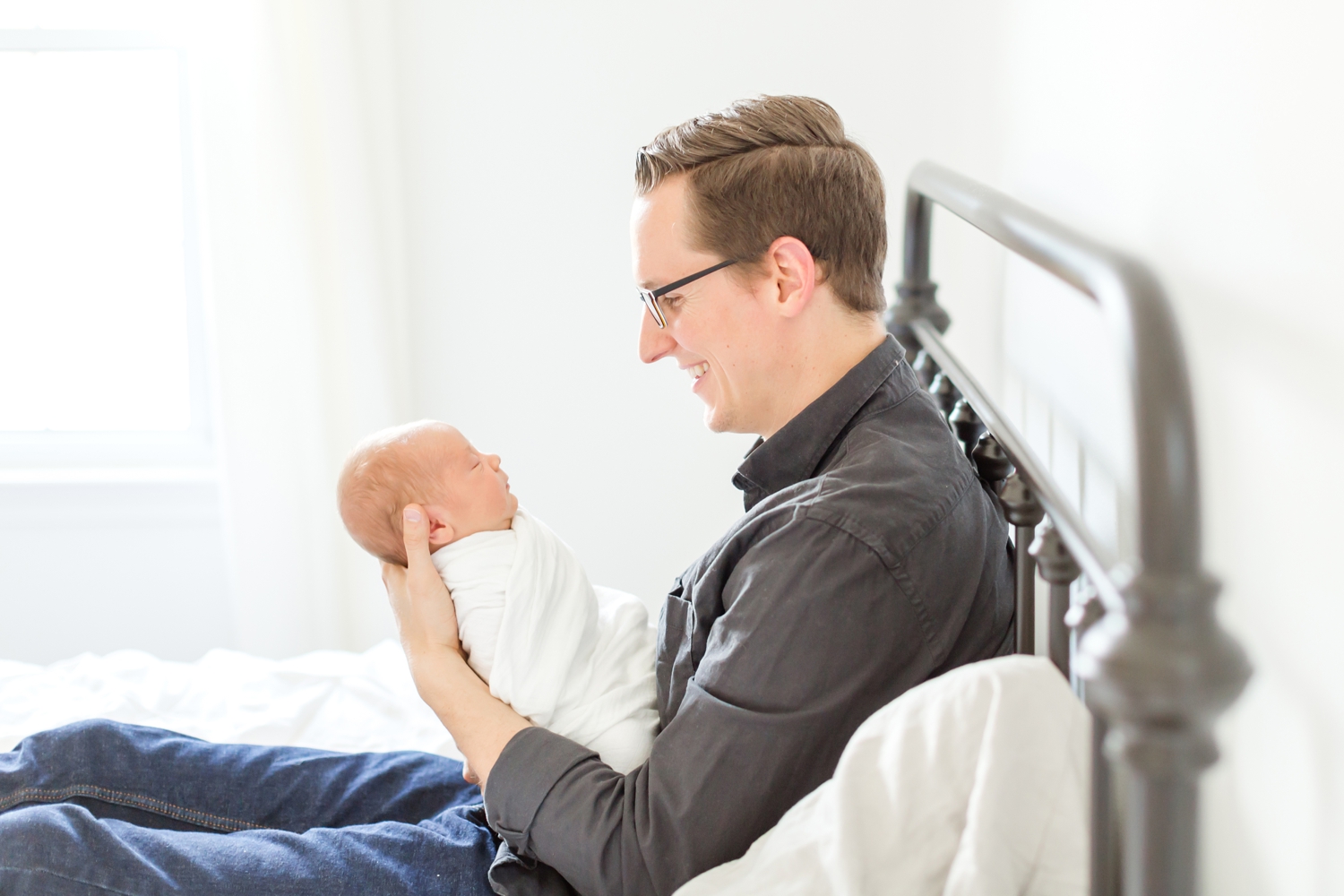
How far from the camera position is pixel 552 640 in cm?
128

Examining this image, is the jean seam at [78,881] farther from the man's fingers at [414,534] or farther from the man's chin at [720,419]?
the man's chin at [720,419]

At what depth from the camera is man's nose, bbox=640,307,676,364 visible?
4.55 feet

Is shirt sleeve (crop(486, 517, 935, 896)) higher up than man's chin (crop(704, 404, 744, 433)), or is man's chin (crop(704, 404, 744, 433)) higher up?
man's chin (crop(704, 404, 744, 433))

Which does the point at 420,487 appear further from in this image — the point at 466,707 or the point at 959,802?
the point at 959,802

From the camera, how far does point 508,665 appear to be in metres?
1.25

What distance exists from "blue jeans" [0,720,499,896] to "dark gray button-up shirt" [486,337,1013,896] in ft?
0.35

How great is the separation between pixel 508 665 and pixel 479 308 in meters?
1.62

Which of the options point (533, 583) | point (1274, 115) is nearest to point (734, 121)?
point (533, 583)

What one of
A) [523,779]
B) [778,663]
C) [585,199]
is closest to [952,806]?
[778,663]

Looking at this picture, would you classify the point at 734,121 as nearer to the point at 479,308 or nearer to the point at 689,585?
the point at 689,585

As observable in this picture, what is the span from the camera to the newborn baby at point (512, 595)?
4.07 ft

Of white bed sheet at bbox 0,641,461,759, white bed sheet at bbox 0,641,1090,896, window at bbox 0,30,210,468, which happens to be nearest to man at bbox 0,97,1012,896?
white bed sheet at bbox 0,641,1090,896

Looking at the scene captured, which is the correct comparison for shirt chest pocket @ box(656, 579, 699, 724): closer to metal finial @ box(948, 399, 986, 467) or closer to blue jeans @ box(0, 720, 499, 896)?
blue jeans @ box(0, 720, 499, 896)

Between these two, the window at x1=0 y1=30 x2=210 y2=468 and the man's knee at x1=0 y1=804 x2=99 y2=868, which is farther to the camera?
the window at x1=0 y1=30 x2=210 y2=468
